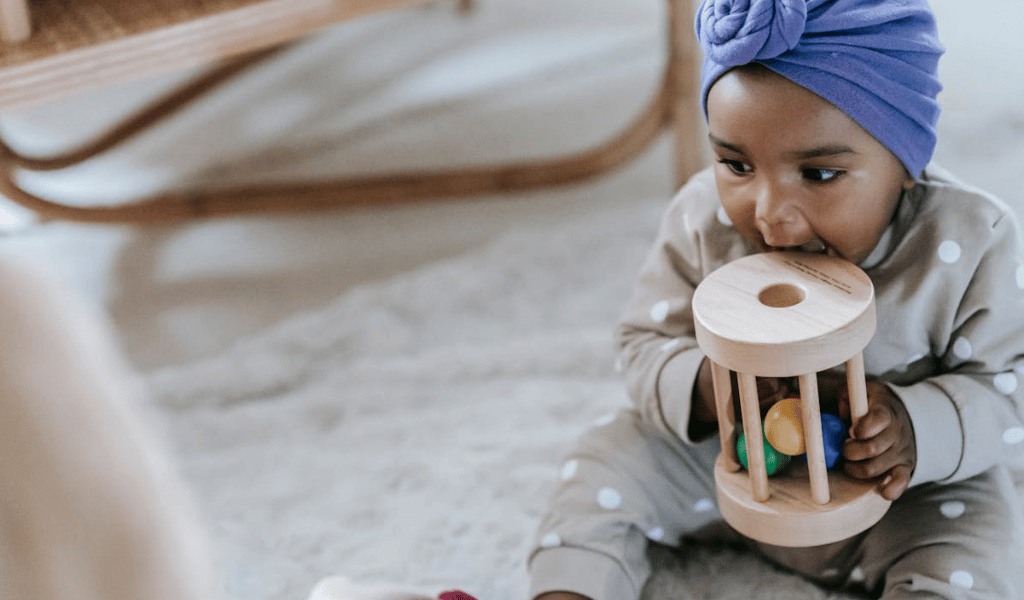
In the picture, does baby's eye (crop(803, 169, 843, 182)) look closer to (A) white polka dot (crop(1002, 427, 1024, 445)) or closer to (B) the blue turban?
(B) the blue turban

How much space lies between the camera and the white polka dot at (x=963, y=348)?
78 centimetres

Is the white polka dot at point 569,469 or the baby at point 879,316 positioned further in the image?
the white polka dot at point 569,469

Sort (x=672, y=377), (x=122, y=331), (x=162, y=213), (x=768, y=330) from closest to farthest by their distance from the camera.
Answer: (x=768, y=330), (x=672, y=377), (x=122, y=331), (x=162, y=213)

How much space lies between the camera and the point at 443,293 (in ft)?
4.27

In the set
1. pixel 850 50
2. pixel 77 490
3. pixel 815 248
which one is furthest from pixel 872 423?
pixel 77 490

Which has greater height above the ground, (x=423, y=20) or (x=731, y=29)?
(x=731, y=29)

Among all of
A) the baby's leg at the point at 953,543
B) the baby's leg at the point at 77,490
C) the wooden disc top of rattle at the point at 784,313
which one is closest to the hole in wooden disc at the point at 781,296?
the wooden disc top of rattle at the point at 784,313

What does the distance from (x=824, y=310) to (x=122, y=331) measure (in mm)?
922

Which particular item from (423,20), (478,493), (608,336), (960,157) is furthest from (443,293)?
(423,20)

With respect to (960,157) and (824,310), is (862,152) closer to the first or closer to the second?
(824,310)

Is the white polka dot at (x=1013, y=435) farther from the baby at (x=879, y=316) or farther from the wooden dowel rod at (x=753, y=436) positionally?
the wooden dowel rod at (x=753, y=436)

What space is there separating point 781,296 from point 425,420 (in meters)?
0.49

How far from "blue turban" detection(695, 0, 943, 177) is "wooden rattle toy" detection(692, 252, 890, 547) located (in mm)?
104

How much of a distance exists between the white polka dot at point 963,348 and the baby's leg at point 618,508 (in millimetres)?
193
